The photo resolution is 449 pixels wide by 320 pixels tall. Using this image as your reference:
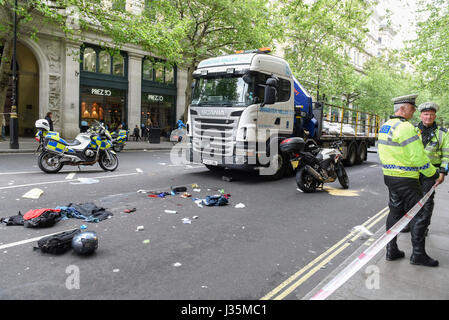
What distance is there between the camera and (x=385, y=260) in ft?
14.1

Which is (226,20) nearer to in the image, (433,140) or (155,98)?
(155,98)

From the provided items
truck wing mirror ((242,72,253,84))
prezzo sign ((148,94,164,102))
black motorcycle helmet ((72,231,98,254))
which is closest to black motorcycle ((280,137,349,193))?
truck wing mirror ((242,72,253,84))

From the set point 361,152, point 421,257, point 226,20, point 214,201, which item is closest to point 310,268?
point 421,257

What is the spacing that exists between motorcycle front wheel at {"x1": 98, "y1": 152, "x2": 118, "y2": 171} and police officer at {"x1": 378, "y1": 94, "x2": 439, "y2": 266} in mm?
8484

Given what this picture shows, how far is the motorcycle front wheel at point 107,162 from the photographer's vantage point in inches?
421

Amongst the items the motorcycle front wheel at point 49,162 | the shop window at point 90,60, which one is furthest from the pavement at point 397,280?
the shop window at point 90,60

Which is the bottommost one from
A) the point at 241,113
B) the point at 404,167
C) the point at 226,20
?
the point at 404,167

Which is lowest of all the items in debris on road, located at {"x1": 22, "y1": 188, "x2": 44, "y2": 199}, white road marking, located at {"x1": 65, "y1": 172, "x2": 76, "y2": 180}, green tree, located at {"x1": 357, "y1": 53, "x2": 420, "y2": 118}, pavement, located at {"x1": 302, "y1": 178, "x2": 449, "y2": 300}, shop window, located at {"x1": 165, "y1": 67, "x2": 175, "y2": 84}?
pavement, located at {"x1": 302, "y1": 178, "x2": 449, "y2": 300}

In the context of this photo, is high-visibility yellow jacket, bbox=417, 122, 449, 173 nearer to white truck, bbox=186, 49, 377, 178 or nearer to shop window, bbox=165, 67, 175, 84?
white truck, bbox=186, 49, 377, 178

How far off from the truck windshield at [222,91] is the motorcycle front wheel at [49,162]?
4.19 metres

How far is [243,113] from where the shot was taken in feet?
30.2

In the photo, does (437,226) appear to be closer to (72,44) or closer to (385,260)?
(385,260)

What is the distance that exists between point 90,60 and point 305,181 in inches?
759

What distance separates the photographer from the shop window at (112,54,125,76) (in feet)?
81.0
